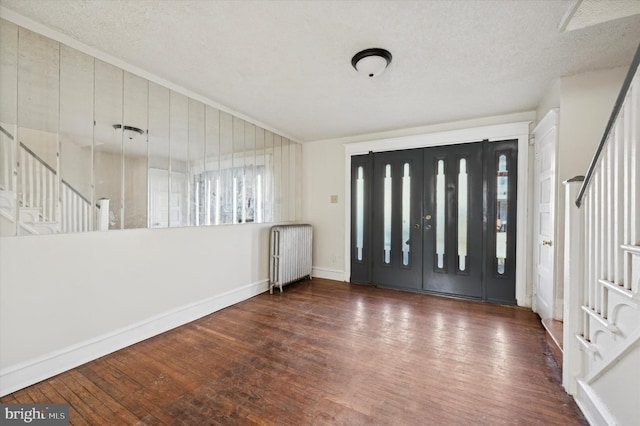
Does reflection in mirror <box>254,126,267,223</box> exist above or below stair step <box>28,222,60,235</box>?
above

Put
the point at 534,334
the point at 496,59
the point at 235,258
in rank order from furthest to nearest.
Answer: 1. the point at 235,258
2. the point at 534,334
3. the point at 496,59

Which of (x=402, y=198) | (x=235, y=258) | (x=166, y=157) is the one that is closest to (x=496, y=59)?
(x=402, y=198)

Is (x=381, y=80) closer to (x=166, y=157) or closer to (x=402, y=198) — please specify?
(x=402, y=198)

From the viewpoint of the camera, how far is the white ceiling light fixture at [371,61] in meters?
2.15

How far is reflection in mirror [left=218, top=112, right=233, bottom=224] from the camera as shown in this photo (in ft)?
11.3

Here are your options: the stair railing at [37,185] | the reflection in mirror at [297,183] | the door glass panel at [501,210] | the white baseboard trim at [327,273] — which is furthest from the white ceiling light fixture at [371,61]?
the white baseboard trim at [327,273]

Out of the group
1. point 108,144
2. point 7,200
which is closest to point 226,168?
point 108,144

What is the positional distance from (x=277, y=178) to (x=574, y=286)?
3819mm

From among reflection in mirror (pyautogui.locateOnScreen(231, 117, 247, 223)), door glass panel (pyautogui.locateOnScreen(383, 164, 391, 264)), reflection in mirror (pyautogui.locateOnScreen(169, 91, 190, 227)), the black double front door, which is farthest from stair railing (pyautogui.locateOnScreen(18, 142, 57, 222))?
door glass panel (pyautogui.locateOnScreen(383, 164, 391, 264))

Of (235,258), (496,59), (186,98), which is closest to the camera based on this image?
(496,59)

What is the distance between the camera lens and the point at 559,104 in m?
2.63

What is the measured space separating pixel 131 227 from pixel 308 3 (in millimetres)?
2428

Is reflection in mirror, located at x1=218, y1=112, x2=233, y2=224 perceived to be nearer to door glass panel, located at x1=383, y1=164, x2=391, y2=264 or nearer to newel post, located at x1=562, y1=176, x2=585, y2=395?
door glass panel, located at x1=383, y1=164, x2=391, y2=264
